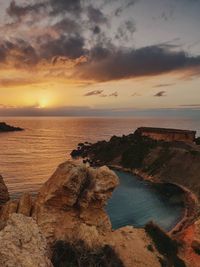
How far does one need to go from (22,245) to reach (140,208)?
58.1 meters

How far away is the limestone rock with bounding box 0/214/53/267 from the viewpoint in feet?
33.5

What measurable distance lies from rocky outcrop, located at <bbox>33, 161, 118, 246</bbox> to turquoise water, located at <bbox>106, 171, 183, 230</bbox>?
1064 inches

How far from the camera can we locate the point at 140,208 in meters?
67.1

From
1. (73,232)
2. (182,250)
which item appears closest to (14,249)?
(73,232)

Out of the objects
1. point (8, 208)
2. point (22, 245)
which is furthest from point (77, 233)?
point (22, 245)

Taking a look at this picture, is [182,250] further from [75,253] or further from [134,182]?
[134,182]

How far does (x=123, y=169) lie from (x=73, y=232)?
253 ft

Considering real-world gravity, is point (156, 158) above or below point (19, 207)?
below

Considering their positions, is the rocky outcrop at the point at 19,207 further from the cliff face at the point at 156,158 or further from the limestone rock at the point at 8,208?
the cliff face at the point at 156,158

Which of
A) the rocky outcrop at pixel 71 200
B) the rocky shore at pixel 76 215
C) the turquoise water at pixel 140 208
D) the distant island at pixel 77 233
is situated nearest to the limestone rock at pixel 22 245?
the distant island at pixel 77 233

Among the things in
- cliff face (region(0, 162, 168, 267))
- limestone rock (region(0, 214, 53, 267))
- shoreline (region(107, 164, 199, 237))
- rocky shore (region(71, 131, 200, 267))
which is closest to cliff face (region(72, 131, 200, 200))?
rocky shore (region(71, 131, 200, 267))

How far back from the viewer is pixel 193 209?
64.4 meters

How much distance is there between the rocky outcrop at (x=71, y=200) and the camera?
28.0m

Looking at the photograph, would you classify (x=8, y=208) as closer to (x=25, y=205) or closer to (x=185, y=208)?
(x=25, y=205)
